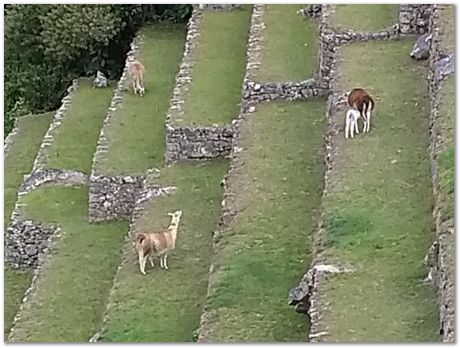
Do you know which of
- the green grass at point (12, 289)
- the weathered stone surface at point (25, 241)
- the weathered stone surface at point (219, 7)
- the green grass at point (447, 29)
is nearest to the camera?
the green grass at point (447, 29)

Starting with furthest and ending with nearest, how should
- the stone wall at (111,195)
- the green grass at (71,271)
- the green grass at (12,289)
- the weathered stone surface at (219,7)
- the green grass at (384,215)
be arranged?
the weathered stone surface at (219,7) → the stone wall at (111,195) → the green grass at (12,289) → the green grass at (71,271) → the green grass at (384,215)

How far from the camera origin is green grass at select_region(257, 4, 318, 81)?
21.0 metres

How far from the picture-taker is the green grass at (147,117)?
20.8 meters

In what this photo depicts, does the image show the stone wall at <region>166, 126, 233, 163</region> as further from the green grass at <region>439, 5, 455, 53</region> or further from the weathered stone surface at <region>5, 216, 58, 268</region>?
the green grass at <region>439, 5, 455, 53</region>

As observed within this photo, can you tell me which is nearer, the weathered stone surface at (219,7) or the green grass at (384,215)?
the green grass at (384,215)

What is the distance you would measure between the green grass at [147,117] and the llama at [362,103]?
4648mm

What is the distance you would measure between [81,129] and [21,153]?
1861 millimetres

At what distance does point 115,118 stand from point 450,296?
11.4m

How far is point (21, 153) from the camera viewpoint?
2512 centimetres

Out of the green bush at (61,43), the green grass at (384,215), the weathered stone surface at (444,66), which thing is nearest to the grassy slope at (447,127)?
the weathered stone surface at (444,66)

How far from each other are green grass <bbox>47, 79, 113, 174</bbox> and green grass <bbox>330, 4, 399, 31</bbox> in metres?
4.82

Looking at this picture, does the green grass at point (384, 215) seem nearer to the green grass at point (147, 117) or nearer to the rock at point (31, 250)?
the green grass at point (147, 117)

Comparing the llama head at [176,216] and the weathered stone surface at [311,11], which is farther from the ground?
the weathered stone surface at [311,11]

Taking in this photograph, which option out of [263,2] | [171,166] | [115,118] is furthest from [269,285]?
[263,2]
